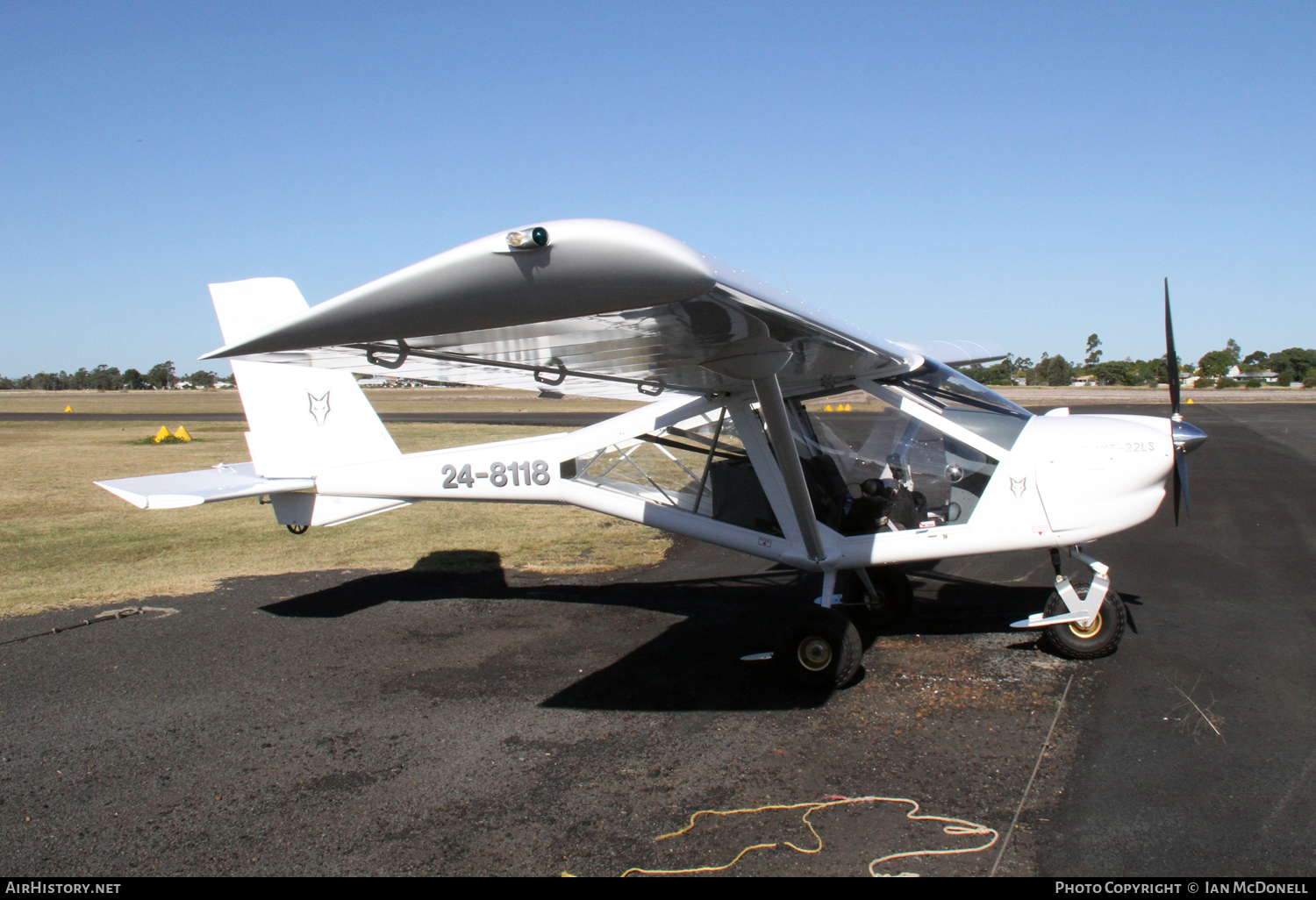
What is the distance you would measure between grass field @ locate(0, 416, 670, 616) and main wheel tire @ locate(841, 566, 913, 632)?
3.12m

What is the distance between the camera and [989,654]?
546cm

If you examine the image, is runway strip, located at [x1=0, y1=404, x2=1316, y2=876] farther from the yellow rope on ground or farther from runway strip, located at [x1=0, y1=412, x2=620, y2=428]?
runway strip, located at [x1=0, y1=412, x2=620, y2=428]

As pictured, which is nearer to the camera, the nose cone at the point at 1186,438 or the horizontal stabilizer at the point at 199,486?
the nose cone at the point at 1186,438

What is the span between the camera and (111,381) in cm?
12750

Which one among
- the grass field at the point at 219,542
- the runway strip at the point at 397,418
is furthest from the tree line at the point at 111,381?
the grass field at the point at 219,542

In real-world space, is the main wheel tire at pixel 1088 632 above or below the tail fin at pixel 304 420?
below

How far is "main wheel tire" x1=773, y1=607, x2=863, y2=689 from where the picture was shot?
4.86m

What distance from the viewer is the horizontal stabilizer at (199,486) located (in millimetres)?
5750

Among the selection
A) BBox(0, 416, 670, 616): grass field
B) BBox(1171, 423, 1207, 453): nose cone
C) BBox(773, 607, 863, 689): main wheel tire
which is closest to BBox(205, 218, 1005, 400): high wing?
BBox(773, 607, 863, 689): main wheel tire

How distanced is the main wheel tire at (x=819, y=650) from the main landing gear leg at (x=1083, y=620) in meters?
1.15

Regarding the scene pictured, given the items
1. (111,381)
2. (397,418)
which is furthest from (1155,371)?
(111,381)

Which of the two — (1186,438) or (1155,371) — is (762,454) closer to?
(1186,438)

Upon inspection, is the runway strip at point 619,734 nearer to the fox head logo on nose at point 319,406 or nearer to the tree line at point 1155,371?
the fox head logo on nose at point 319,406
